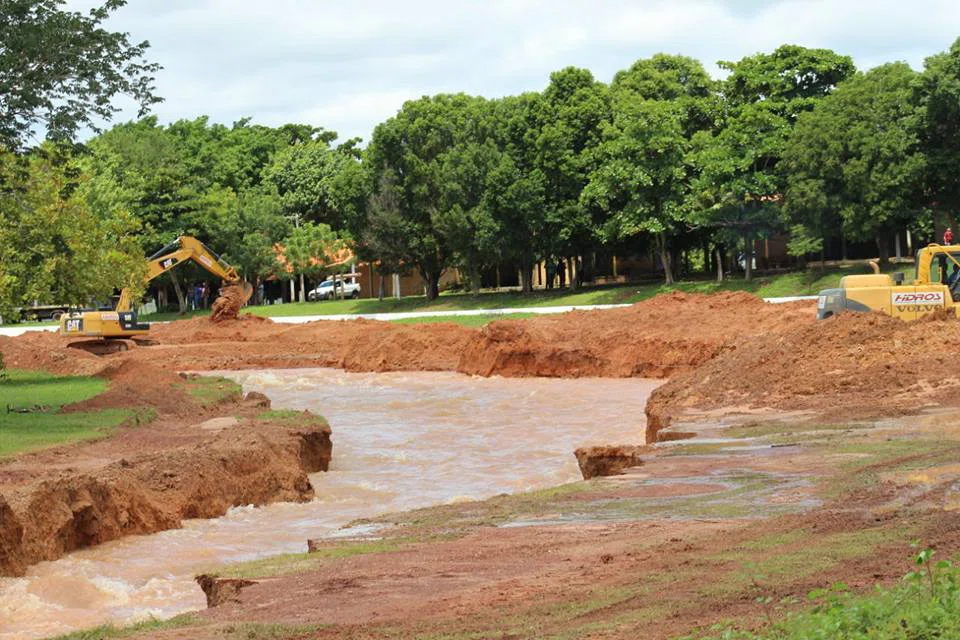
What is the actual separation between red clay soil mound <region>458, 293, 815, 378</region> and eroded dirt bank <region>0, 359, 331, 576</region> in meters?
19.1

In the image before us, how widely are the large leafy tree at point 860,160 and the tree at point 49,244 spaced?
28.9 metres

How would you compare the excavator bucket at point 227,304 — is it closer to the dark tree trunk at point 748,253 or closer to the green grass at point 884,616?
the dark tree trunk at point 748,253

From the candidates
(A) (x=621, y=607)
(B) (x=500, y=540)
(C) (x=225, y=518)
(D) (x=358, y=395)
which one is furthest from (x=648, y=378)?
(A) (x=621, y=607)

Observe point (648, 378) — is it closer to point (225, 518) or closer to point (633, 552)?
point (225, 518)

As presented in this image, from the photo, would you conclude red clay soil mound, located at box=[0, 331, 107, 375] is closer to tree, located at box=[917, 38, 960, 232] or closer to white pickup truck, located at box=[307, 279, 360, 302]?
tree, located at box=[917, 38, 960, 232]

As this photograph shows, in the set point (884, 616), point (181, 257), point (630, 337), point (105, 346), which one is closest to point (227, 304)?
point (181, 257)

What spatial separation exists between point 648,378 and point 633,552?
31528mm

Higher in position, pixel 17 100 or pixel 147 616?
pixel 17 100

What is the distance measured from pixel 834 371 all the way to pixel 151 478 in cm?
1336

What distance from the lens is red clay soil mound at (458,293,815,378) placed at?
139 ft

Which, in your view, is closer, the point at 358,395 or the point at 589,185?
the point at 358,395

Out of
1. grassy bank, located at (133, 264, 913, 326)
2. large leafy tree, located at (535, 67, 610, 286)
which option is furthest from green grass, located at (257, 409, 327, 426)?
large leafy tree, located at (535, 67, 610, 286)

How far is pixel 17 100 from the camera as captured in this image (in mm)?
26734

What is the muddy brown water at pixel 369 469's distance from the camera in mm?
13758
